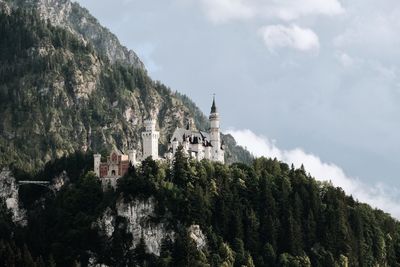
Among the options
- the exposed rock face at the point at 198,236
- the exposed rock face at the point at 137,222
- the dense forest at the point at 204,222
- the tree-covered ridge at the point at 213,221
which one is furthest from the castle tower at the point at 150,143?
the exposed rock face at the point at 198,236

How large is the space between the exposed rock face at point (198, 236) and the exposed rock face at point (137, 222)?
515 centimetres

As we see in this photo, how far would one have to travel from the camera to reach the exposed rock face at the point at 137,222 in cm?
17175

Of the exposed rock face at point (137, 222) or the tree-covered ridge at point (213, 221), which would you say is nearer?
the tree-covered ridge at point (213, 221)

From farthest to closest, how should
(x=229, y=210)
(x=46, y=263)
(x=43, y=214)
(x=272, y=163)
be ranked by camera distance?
(x=272, y=163) < (x=43, y=214) < (x=229, y=210) < (x=46, y=263)

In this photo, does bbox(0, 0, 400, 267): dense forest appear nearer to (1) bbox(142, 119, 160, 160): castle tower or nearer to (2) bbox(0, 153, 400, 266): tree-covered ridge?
(2) bbox(0, 153, 400, 266): tree-covered ridge

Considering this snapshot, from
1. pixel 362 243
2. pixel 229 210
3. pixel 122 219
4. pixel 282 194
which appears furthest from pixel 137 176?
pixel 362 243

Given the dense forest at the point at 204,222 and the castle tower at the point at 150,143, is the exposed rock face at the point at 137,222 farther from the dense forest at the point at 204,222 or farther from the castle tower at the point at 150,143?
the castle tower at the point at 150,143

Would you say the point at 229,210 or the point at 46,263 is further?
the point at 229,210

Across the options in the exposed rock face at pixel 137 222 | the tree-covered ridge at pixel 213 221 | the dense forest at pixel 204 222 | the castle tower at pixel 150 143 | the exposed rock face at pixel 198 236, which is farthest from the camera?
the castle tower at pixel 150 143

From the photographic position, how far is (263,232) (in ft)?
585

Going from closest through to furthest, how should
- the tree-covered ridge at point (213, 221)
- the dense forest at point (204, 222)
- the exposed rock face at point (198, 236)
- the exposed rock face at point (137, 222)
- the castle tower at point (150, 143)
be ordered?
the exposed rock face at point (198, 236) → the dense forest at point (204, 222) → the tree-covered ridge at point (213, 221) → the exposed rock face at point (137, 222) → the castle tower at point (150, 143)

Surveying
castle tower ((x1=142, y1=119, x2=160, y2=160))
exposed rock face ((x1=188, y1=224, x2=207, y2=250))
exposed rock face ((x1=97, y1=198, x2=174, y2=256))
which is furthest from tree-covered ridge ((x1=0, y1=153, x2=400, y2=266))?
castle tower ((x1=142, y1=119, x2=160, y2=160))

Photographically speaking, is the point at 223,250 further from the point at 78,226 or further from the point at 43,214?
the point at 43,214

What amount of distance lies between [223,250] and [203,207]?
10.9 metres
